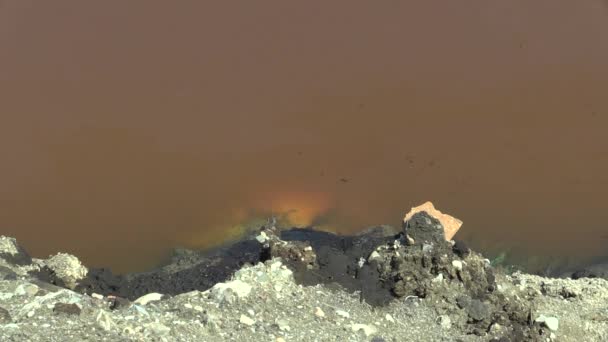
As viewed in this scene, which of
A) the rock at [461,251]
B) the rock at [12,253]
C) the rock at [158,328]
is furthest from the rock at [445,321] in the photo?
the rock at [12,253]

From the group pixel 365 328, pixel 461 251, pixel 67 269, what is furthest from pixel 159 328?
pixel 461 251

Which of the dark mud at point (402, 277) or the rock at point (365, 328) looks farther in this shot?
the dark mud at point (402, 277)

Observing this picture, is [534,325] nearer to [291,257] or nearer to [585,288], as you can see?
[585,288]

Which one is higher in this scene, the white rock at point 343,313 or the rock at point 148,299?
the rock at point 148,299

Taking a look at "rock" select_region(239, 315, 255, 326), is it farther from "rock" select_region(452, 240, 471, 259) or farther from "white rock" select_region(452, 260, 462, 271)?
"rock" select_region(452, 240, 471, 259)

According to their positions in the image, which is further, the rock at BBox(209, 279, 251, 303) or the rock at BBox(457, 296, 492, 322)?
the rock at BBox(457, 296, 492, 322)

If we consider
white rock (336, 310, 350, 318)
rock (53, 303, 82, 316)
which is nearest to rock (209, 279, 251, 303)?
white rock (336, 310, 350, 318)

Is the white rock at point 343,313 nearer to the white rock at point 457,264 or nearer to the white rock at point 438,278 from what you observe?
the white rock at point 438,278
